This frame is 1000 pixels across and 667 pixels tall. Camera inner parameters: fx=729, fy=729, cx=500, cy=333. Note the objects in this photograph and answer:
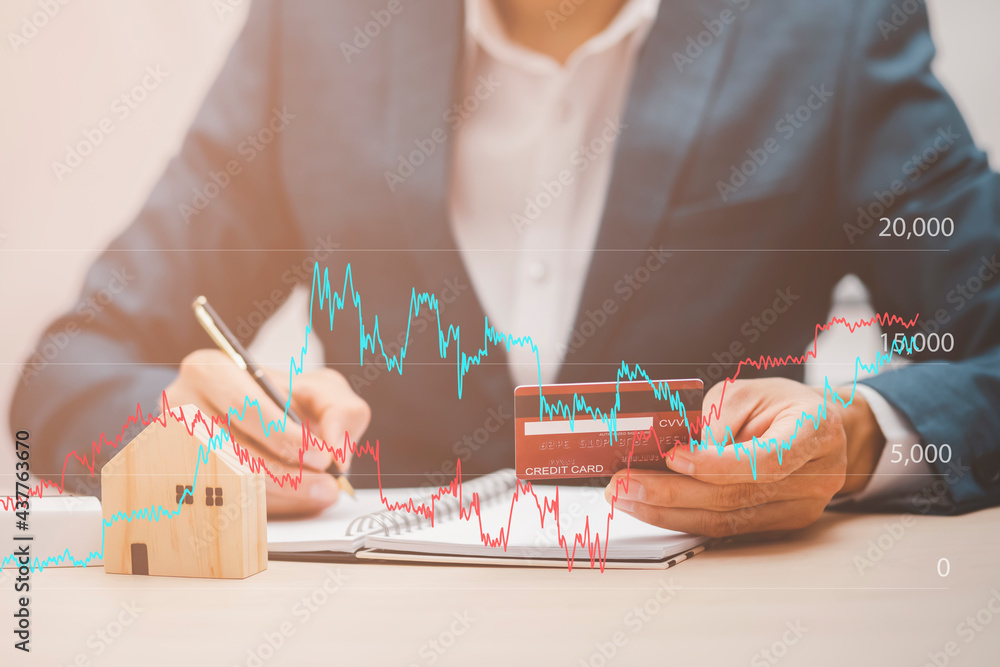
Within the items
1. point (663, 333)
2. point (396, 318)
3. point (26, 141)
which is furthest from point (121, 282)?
point (663, 333)

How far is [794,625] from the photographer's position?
0.61 meters

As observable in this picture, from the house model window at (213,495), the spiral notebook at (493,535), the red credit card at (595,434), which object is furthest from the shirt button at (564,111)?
the house model window at (213,495)

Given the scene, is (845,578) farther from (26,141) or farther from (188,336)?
(26,141)

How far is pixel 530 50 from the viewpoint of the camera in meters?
0.93

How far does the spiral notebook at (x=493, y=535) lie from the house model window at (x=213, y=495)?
0.30ft

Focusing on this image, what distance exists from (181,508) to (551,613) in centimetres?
37

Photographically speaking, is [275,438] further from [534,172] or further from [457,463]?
[534,172]

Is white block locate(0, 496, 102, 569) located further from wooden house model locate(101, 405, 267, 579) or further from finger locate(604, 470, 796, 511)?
finger locate(604, 470, 796, 511)

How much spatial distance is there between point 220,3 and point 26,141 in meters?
0.31

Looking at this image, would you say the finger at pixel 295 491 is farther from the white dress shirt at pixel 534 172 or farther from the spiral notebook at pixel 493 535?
the white dress shirt at pixel 534 172

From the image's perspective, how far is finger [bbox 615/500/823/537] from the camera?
75 centimetres

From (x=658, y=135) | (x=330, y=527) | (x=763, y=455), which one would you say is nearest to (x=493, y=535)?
(x=330, y=527)

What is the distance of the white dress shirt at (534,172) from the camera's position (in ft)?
3.00

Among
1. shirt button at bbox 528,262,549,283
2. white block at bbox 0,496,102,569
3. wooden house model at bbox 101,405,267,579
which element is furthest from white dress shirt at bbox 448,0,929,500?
white block at bbox 0,496,102,569
